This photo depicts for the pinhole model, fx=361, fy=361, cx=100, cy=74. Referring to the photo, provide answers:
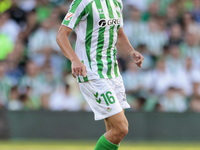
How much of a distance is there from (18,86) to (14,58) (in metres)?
0.66

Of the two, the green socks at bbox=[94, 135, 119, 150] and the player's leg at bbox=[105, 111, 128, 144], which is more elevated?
the player's leg at bbox=[105, 111, 128, 144]

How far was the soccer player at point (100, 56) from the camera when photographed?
3.68m

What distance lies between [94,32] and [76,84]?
360cm

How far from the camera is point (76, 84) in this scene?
7316 mm

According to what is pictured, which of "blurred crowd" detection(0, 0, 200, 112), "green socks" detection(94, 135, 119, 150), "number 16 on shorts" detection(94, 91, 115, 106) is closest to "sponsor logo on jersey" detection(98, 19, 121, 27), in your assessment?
"number 16 on shorts" detection(94, 91, 115, 106)

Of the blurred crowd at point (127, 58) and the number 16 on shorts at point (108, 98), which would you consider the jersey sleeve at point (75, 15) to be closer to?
the number 16 on shorts at point (108, 98)

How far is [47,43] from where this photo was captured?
304 inches

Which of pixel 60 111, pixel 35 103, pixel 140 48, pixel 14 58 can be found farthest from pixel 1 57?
pixel 140 48

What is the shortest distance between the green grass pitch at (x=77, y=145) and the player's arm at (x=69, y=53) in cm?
311

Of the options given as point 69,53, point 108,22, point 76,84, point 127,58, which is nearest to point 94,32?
point 108,22

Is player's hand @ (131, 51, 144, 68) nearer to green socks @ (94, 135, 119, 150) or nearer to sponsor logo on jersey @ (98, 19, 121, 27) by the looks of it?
sponsor logo on jersey @ (98, 19, 121, 27)

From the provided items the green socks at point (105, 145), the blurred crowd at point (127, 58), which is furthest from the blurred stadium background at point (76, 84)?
the green socks at point (105, 145)

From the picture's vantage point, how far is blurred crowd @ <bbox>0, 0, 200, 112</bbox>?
7.26 m

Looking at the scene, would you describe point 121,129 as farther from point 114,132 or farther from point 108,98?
point 108,98
